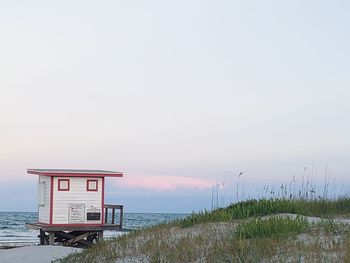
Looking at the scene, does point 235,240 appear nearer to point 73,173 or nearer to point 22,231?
point 73,173

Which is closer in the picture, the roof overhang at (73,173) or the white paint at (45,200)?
the roof overhang at (73,173)

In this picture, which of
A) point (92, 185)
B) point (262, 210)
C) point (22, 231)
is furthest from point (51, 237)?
point (22, 231)

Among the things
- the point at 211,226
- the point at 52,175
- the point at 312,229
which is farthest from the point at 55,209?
the point at 312,229

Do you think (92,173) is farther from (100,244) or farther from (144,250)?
(144,250)

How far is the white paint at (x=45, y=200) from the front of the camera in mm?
26519

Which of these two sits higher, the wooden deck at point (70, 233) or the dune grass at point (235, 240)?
the dune grass at point (235, 240)

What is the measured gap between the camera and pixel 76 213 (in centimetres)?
2689

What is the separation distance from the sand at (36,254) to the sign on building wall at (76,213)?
31.6 feet

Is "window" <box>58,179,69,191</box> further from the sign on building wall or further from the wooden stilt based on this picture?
the wooden stilt

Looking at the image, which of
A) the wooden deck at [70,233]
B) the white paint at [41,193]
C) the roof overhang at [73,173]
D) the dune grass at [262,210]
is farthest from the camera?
the white paint at [41,193]

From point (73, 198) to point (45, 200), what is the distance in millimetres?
1158

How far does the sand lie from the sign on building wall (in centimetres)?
963

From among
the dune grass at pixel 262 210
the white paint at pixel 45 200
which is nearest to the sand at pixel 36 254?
the dune grass at pixel 262 210

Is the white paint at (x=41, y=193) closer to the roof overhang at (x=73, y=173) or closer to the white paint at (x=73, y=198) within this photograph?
the roof overhang at (x=73, y=173)
